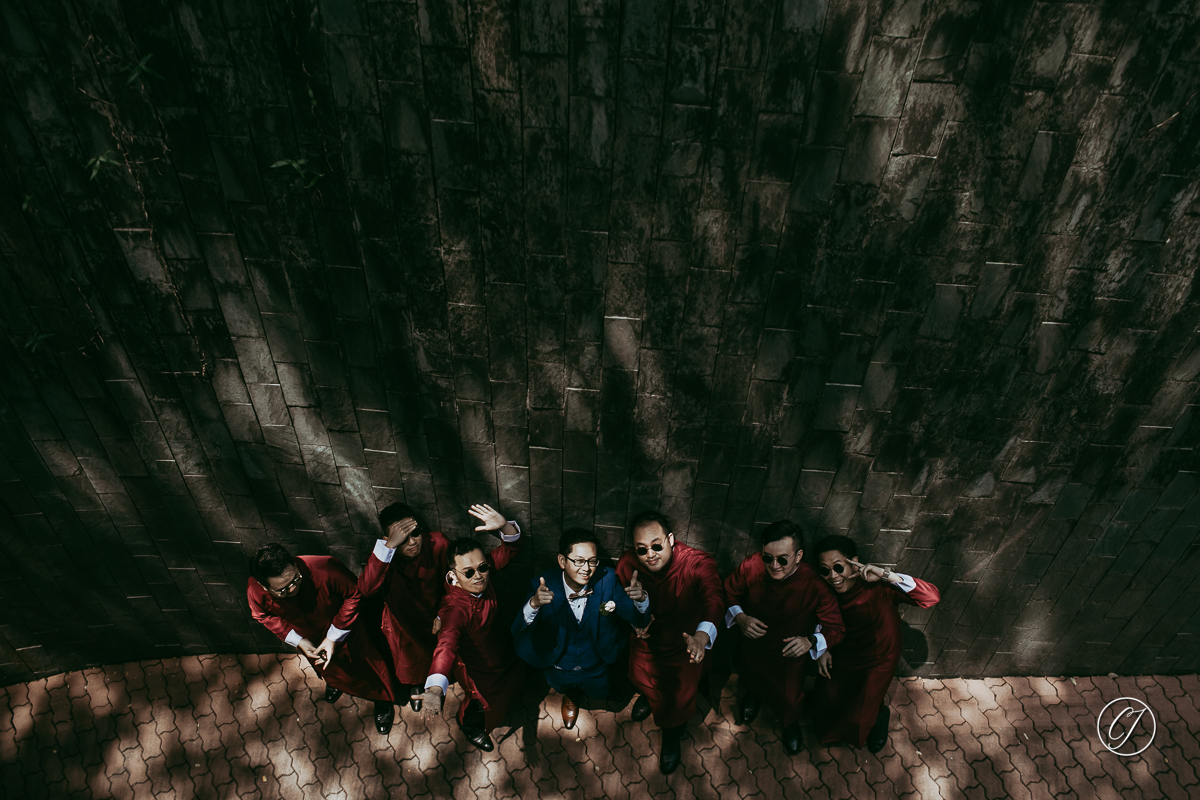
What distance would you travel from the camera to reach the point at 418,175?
2.69m

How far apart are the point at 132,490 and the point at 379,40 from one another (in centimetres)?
324

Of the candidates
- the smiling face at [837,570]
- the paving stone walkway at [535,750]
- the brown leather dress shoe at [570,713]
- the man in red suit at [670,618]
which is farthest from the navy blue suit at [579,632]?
the smiling face at [837,570]

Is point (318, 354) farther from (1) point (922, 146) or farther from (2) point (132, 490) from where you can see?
(1) point (922, 146)

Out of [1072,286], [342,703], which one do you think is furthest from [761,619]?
[342,703]

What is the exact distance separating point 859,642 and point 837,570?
1.96 feet

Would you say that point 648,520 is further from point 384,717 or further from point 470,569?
point 384,717

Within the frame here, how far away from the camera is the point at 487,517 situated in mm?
3645

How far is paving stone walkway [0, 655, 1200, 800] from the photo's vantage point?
3.88 metres

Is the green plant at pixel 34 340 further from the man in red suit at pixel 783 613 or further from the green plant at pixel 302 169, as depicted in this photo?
the man in red suit at pixel 783 613

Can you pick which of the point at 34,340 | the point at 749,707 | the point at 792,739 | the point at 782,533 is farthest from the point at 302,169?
the point at 792,739

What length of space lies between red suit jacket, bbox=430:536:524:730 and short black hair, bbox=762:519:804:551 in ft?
5.27

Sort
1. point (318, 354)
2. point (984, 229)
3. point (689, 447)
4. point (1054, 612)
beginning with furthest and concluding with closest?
point (1054, 612)
point (689, 447)
point (318, 354)
point (984, 229)

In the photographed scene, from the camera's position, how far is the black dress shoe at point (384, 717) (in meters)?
4.12

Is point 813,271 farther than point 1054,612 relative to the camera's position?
No
